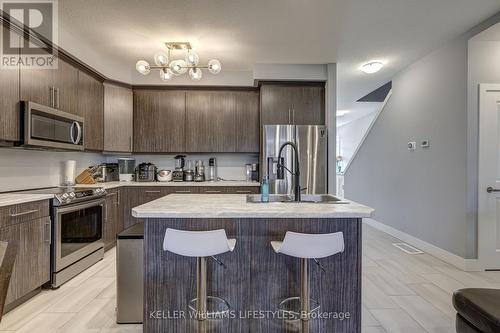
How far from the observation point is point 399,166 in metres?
4.79

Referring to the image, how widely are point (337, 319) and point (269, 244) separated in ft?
2.27

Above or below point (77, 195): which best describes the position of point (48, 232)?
below

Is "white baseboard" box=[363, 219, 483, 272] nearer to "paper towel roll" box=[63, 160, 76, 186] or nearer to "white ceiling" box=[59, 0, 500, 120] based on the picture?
"white ceiling" box=[59, 0, 500, 120]

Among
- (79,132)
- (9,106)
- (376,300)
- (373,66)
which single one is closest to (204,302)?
(376,300)

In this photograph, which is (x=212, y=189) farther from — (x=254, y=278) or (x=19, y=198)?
(x=254, y=278)

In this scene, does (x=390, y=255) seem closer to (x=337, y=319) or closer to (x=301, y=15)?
(x=337, y=319)

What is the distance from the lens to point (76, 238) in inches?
124

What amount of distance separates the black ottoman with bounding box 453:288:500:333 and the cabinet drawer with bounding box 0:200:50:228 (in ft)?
10.6

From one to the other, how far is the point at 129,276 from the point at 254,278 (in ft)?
3.17

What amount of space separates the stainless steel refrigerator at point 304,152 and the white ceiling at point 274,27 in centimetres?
103

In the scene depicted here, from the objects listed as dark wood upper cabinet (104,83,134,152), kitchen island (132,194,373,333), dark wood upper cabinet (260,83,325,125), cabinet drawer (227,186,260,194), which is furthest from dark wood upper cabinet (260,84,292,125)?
kitchen island (132,194,373,333)

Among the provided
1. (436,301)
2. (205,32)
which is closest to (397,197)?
(436,301)

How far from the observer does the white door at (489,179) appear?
331cm

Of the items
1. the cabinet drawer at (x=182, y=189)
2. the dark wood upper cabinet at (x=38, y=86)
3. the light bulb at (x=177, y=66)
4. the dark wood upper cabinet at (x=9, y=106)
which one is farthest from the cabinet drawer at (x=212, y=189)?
the dark wood upper cabinet at (x=9, y=106)
